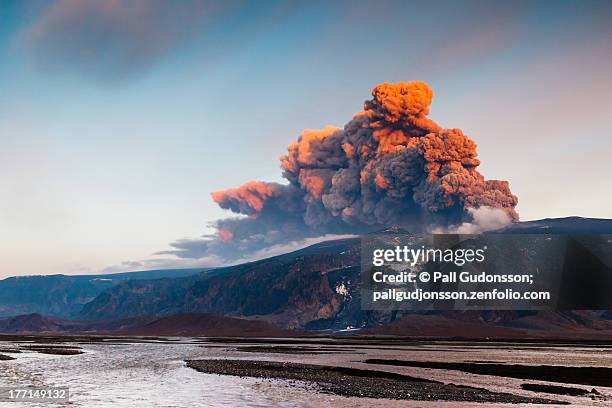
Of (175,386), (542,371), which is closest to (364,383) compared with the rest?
(175,386)

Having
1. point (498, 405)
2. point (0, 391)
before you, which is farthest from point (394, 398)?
point (0, 391)

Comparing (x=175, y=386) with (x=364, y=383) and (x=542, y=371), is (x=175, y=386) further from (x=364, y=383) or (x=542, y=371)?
(x=542, y=371)

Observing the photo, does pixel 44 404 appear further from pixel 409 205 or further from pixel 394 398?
pixel 409 205

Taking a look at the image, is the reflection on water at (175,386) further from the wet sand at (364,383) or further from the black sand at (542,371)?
the black sand at (542,371)

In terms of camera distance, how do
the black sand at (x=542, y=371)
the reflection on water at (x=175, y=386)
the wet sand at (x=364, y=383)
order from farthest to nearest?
1. the black sand at (x=542, y=371)
2. the wet sand at (x=364, y=383)
3. the reflection on water at (x=175, y=386)

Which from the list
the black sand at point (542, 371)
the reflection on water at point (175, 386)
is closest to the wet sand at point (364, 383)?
the reflection on water at point (175, 386)

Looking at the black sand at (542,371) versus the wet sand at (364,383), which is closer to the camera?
the wet sand at (364,383)

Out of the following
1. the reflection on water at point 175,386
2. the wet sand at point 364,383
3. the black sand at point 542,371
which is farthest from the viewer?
the black sand at point 542,371

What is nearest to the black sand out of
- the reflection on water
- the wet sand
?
the reflection on water
